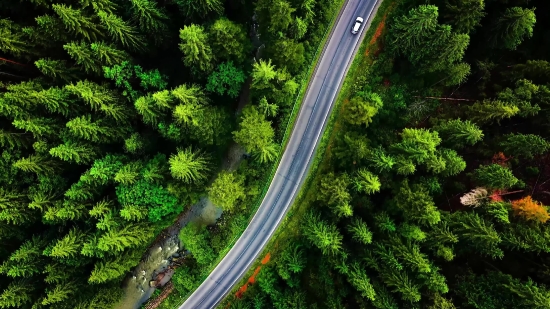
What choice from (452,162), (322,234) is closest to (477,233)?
(452,162)

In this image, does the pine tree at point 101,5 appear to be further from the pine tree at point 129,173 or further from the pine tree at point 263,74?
the pine tree at point 129,173

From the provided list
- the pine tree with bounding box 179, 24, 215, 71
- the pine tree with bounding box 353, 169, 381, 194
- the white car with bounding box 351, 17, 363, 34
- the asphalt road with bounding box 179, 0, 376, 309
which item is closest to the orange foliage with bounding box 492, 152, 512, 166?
the pine tree with bounding box 353, 169, 381, 194

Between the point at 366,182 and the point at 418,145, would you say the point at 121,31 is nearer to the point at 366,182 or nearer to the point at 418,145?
the point at 366,182

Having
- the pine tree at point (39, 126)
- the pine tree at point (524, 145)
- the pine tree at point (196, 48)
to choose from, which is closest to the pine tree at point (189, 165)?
the pine tree at point (196, 48)

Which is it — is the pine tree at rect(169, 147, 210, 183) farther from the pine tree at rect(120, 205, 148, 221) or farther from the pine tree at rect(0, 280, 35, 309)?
the pine tree at rect(0, 280, 35, 309)

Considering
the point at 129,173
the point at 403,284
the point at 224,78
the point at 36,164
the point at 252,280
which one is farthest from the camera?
the point at 252,280
